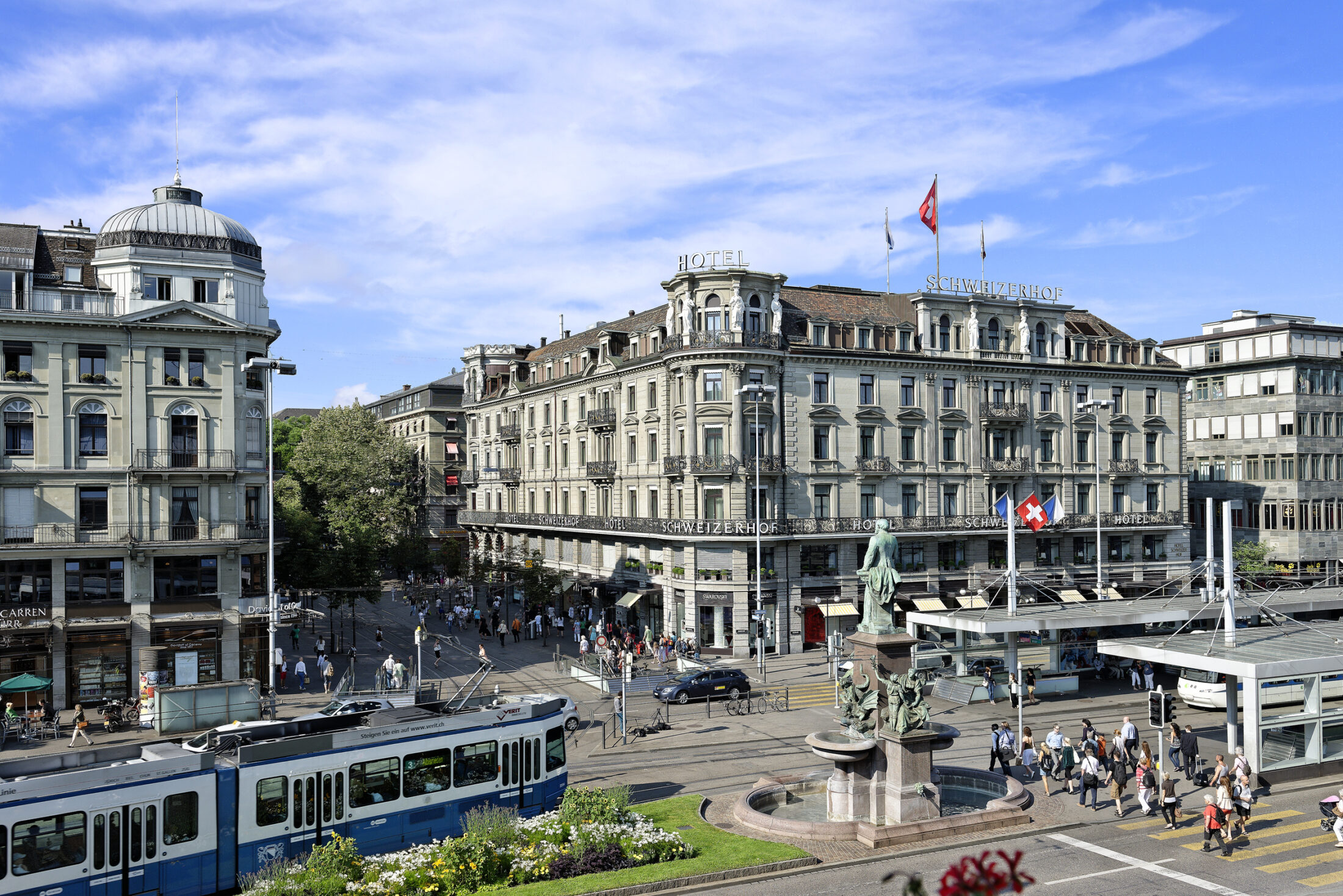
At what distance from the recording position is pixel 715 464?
55344 millimetres

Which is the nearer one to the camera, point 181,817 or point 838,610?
point 181,817

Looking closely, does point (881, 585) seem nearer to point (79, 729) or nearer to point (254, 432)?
point (79, 729)

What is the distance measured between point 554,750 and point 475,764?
235 cm

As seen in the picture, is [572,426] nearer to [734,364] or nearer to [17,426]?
[734,364]

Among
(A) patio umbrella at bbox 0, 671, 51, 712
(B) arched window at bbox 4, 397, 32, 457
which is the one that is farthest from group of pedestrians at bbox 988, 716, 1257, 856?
(B) arched window at bbox 4, 397, 32, 457

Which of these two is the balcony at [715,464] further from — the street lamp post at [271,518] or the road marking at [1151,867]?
the road marking at [1151,867]

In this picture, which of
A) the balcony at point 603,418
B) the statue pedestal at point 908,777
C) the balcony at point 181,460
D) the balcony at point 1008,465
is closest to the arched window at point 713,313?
the balcony at point 603,418

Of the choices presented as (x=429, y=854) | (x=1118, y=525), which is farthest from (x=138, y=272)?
(x=1118, y=525)

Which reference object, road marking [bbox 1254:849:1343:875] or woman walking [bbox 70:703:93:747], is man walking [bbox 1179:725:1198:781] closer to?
road marking [bbox 1254:849:1343:875]

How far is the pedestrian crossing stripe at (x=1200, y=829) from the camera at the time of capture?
24.3 m

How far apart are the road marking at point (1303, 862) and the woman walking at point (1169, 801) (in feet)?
8.63

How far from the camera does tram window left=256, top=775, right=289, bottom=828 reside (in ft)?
68.5

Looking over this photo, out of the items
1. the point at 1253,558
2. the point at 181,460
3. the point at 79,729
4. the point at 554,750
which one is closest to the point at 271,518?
the point at 181,460

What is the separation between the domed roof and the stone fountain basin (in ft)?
116
